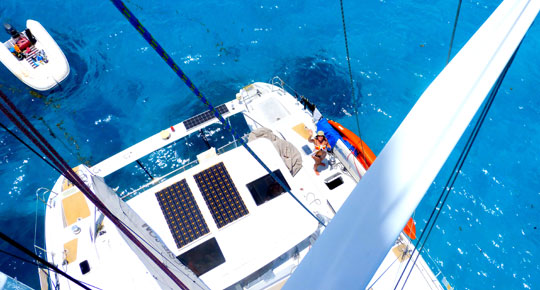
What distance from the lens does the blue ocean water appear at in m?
14.7

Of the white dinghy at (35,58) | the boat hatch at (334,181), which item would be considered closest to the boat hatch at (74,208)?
the white dinghy at (35,58)

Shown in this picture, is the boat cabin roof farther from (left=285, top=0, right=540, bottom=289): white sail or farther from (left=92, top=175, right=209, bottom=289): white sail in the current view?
(left=285, top=0, right=540, bottom=289): white sail

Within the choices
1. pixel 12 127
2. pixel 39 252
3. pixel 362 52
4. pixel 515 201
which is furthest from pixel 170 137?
pixel 515 201

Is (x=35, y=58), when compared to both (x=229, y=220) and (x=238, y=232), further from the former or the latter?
(x=238, y=232)

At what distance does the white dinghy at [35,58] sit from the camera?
17547 mm

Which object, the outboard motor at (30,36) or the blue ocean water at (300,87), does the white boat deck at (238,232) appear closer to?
the blue ocean water at (300,87)

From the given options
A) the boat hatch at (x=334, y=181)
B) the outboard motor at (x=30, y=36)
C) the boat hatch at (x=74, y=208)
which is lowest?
the boat hatch at (x=334, y=181)

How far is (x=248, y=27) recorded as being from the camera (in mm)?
21219

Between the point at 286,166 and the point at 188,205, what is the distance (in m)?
4.16

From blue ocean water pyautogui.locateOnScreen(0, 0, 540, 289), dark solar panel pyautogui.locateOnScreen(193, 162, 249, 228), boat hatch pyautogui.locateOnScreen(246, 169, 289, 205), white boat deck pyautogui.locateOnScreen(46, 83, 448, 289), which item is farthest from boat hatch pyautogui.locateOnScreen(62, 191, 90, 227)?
boat hatch pyautogui.locateOnScreen(246, 169, 289, 205)

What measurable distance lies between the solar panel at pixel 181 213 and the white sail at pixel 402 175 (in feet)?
23.7

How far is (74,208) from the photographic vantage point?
12320mm

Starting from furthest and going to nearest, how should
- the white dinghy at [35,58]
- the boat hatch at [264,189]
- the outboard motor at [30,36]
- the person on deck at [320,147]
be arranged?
the outboard motor at [30,36], the white dinghy at [35,58], the person on deck at [320,147], the boat hatch at [264,189]

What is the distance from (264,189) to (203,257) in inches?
124
